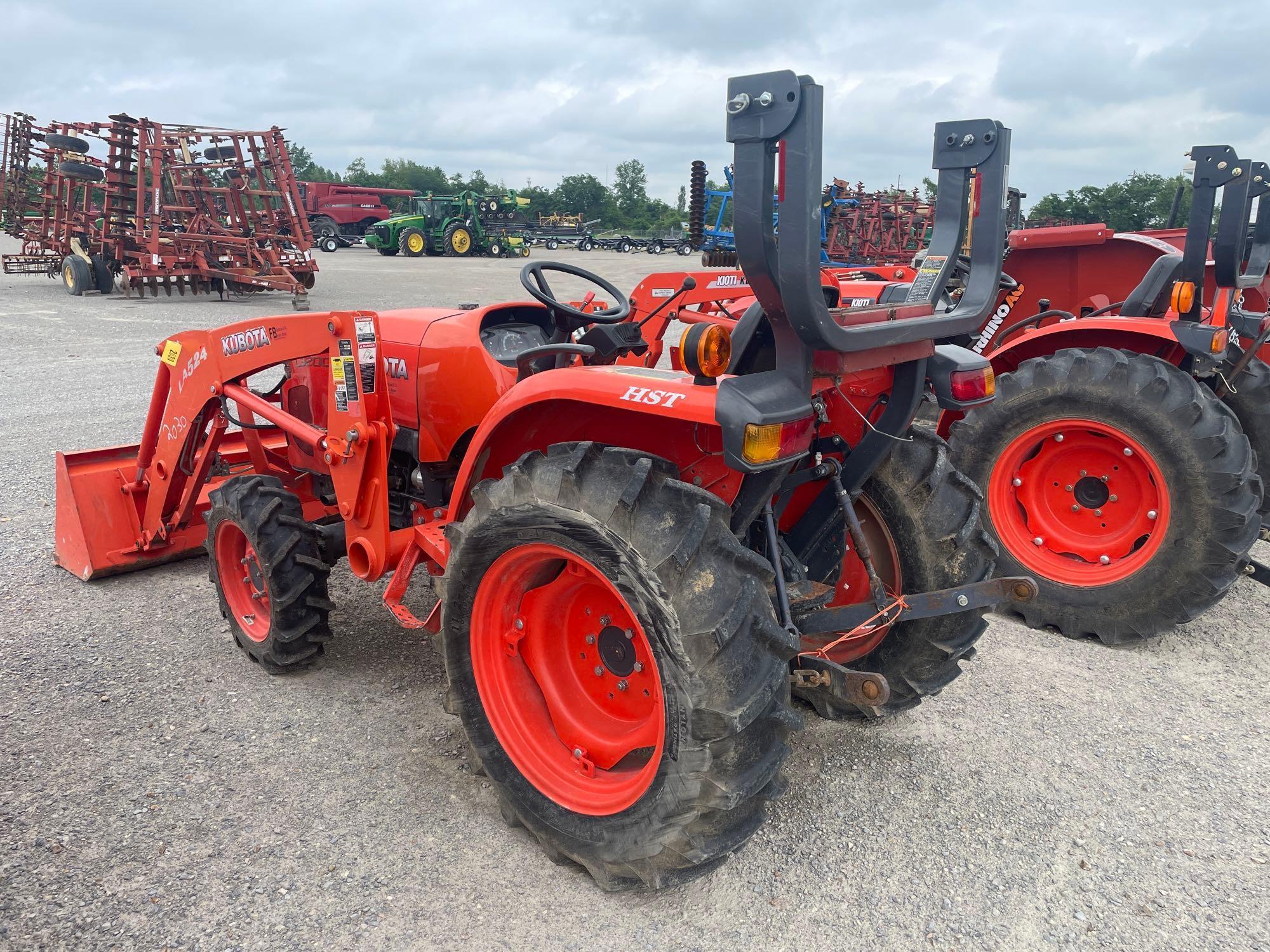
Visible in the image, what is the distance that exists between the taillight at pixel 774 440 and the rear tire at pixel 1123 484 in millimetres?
2323

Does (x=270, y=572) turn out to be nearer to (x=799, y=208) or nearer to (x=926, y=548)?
(x=926, y=548)

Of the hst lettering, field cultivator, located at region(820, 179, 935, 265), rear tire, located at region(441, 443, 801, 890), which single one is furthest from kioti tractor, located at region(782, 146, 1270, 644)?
field cultivator, located at region(820, 179, 935, 265)

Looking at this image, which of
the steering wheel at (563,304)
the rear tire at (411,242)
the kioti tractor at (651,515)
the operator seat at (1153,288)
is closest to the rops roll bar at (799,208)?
the kioti tractor at (651,515)

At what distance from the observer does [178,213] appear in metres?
14.6

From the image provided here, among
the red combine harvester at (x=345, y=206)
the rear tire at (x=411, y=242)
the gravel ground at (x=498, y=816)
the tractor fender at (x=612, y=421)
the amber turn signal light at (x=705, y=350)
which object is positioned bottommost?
the gravel ground at (x=498, y=816)

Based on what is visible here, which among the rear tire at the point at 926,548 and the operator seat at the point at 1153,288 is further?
the operator seat at the point at 1153,288

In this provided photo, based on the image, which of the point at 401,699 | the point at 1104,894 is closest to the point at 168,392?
the point at 401,699

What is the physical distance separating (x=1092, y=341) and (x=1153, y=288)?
0.53 meters

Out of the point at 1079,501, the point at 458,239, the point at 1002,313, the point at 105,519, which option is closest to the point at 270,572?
the point at 105,519

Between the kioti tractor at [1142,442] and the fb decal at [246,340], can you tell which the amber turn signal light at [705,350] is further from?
the kioti tractor at [1142,442]

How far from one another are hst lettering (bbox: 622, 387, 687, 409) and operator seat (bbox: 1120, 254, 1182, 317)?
3.27 metres

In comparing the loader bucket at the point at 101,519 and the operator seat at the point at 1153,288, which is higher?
the operator seat at the point at 1153,288

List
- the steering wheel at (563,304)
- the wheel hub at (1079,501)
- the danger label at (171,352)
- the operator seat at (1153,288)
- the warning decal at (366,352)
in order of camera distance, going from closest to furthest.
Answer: the warning decal at (366,352) < the steering wheel at (563,304) < the danger label at (171,352) < the wheel hub at (1079,501) < the operator seat at (1153,288)

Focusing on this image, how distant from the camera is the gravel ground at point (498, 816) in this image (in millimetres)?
2074
